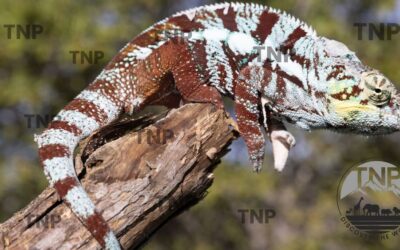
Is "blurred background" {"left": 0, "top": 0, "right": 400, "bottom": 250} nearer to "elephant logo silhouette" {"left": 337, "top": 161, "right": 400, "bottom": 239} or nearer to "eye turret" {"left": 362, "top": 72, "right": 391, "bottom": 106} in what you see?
"elephant logo silhouette" {"left": 337, "top": 161, "right": 400, "bottom": 239}

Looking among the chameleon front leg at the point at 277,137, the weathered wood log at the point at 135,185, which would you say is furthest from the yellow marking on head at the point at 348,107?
the weathered wood log at the point at 135,185

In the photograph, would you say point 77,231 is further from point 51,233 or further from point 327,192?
Result: point 327,192

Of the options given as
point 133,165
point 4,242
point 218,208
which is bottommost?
point 218,208

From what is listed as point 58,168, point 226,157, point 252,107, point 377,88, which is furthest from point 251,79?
point 226,157

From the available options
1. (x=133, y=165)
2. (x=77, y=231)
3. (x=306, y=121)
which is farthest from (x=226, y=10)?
(x=77, y=231)

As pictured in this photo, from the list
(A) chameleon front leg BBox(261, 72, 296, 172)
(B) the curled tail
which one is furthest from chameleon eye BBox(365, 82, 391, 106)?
(B) the curled tail
